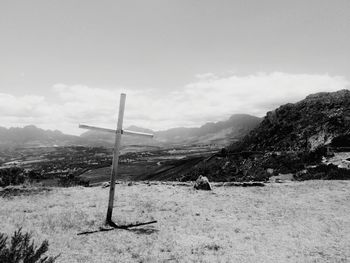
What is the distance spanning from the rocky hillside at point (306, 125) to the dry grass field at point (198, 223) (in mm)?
12690

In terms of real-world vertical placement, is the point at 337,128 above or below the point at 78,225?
above

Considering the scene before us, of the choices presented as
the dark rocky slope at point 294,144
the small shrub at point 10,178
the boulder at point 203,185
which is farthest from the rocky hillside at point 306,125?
the small shrub at point 10,178

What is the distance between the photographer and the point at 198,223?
1039cm

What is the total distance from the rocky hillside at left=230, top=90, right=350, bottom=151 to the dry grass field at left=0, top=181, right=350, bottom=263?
12.7m

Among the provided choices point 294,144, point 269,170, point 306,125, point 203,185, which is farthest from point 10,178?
point 306,125

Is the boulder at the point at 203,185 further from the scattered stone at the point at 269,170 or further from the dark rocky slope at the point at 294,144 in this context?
the scattered stone at the point at 269,170

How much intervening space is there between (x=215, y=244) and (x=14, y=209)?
28.4 ft

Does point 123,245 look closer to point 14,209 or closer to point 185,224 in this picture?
point 185,224

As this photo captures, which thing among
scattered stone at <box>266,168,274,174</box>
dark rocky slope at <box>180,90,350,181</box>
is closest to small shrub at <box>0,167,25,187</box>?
dark rocky slope at <box>180,90,350,181</box>

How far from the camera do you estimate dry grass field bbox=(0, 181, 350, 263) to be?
752 cm

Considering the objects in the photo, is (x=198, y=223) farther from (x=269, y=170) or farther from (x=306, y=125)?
(x=306, y=125)

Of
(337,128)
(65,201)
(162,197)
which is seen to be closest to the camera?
(65,201)

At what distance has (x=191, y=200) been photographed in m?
14.4

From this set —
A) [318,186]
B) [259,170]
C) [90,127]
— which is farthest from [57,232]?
[259,170]
